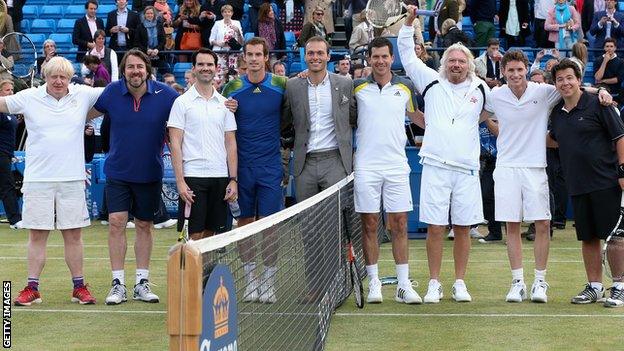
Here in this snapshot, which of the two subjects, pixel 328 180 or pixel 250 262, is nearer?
pixel 250 262

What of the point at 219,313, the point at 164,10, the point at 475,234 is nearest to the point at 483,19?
the point at 164,10

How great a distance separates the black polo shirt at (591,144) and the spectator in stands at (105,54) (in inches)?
516

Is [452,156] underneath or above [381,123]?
underneath

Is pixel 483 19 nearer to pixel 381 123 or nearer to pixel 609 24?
pixel 609 24

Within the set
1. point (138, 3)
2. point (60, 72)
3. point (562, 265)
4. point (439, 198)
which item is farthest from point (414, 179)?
point (138, 3)

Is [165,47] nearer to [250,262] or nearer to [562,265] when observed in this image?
[562,265]

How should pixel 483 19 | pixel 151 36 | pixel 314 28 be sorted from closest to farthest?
pixel 314 28
pixel 151 36
pixel 483 19

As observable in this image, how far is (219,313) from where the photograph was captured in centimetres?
521

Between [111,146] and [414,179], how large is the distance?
633 centimetres

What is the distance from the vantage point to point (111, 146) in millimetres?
11078

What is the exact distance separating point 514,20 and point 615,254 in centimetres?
1503

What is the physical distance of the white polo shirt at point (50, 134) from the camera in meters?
10.8

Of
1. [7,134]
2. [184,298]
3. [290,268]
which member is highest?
[184,298]

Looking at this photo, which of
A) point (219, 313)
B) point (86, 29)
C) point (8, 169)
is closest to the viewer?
point (219, 313)
